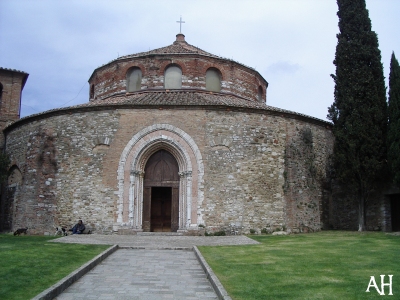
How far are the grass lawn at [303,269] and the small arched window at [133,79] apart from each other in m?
12.5

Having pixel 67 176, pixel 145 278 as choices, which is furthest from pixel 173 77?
pixel 145 278

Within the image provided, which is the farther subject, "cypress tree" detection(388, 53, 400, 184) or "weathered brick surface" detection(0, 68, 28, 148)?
"weathered brick surface" detection(0, 68, 28, 148)

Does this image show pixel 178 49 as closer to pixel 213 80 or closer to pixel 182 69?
pixel 182 69

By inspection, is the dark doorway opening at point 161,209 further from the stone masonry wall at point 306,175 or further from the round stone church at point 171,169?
the stone masonry wall at point 306,175

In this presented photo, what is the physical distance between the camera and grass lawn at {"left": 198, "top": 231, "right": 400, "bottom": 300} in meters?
6.75

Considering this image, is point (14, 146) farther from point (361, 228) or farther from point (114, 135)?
point (361, 228)

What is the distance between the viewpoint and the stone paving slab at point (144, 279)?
714 centimetres

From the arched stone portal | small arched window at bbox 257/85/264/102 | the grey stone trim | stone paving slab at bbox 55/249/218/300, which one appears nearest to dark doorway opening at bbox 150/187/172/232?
the arched stone portal

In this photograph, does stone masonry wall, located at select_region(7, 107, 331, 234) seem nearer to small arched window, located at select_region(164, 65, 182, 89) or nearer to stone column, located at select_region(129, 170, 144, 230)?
stone column, located at select_region(129, 170, 144, 230)

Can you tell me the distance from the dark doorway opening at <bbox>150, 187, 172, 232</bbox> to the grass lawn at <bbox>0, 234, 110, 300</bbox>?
260 inches

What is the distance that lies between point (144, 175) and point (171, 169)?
1.22 meters

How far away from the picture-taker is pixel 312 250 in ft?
38.3

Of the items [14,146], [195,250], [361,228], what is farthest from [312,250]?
[14,146]

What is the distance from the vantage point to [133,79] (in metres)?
23.2
